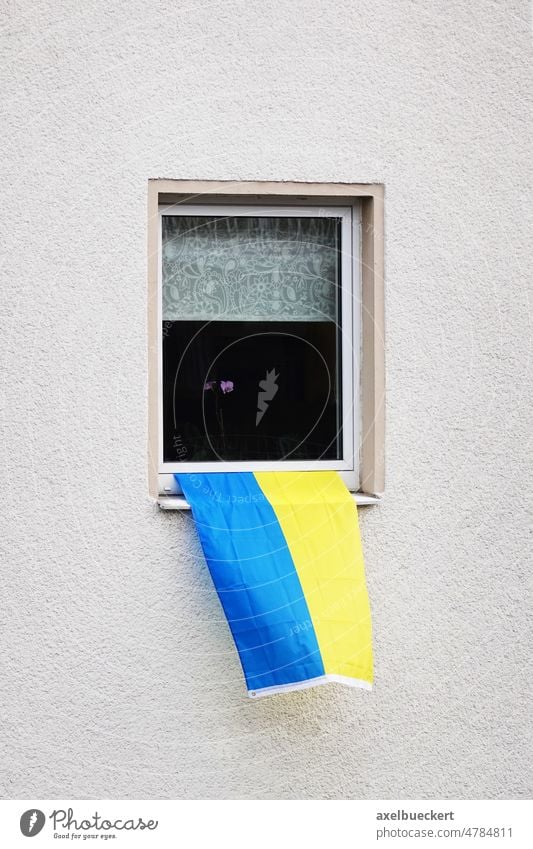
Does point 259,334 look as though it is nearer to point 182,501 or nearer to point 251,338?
point 251,338

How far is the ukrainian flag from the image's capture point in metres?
3.70

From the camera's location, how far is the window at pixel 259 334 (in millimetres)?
4176

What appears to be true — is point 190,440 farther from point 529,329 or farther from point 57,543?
point 529,329

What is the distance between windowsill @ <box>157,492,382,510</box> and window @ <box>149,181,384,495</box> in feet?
0.20

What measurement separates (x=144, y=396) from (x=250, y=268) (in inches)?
29.7

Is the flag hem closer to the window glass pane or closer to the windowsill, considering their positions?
the windowsill

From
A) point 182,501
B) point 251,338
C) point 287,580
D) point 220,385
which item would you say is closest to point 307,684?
point 287,580

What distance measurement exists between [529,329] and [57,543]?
7.28 feet

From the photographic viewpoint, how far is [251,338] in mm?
4215

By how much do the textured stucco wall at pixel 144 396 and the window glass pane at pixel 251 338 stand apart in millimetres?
247

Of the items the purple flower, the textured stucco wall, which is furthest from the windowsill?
the purple flower

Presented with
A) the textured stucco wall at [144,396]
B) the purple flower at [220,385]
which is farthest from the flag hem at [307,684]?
the purple flower at [220,385]

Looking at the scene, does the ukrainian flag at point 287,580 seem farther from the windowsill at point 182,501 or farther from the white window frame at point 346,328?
the white window frame at point 346,328

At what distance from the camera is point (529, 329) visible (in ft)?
13.8
